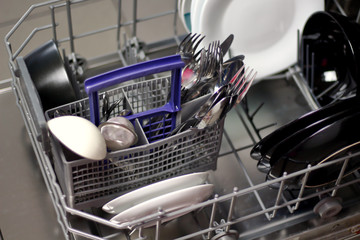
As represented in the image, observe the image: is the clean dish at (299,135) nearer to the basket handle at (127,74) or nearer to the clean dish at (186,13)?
the basket handle at (127,74)

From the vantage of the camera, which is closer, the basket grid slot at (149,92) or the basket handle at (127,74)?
the basket handle at (127,74)

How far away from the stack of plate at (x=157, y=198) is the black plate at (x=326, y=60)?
0.34 m

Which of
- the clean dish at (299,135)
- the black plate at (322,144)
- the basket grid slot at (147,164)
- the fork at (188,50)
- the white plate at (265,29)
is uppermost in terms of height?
the white plate at (265,29)

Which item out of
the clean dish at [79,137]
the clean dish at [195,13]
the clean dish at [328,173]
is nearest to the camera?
the clean dish at [79,137]

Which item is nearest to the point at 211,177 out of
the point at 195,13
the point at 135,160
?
the point at 135,160

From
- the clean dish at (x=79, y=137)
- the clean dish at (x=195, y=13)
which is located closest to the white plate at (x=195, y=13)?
the clean dish at (x=195, y=13)

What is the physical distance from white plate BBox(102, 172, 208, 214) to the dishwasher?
0.03 m

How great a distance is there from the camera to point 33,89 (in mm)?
769

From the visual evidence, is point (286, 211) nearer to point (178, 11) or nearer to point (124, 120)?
point (124, 120)

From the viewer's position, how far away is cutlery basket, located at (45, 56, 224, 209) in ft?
2.53

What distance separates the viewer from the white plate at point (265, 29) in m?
1.00

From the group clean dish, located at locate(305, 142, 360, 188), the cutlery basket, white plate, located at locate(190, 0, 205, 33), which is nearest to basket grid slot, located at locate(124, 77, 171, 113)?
the cutlery basket

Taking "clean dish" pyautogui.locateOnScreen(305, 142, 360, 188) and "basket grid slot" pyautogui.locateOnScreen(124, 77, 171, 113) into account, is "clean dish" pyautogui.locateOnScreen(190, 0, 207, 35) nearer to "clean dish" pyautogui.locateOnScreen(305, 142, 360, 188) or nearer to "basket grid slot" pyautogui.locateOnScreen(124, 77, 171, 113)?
"basket grid slot" pyautogui.locateOnScreen(124, 77, 171, 113)

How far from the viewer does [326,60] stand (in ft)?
3.40
